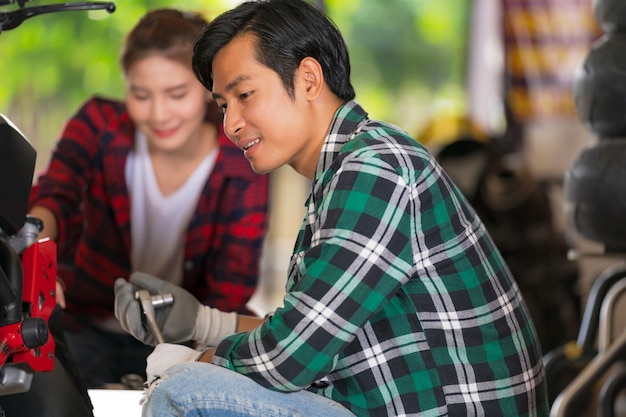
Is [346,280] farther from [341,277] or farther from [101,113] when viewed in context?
[101,113]

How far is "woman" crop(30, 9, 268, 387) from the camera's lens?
6.09 feet

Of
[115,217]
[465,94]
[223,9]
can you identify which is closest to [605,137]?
[115,217]

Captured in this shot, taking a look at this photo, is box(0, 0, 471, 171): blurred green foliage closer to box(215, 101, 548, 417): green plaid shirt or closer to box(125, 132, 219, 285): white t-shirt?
box(125, 132, 219, 285): white t-shirt

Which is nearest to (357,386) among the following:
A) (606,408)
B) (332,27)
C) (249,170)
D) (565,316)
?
(332,27)

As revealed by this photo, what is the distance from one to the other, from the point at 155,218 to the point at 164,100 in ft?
0.87

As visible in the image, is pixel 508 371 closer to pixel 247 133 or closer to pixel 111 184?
pixel 247 133

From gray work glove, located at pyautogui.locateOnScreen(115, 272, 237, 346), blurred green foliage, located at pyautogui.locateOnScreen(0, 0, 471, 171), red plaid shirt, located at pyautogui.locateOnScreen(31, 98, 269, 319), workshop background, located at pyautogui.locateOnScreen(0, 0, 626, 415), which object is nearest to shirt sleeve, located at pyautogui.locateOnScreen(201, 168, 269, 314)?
red plaid shirt, located at pyautogui.locateOnScreen(31, 98, 269, 319)

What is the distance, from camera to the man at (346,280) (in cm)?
111

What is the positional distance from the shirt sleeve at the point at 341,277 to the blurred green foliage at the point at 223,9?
2464 millimetres

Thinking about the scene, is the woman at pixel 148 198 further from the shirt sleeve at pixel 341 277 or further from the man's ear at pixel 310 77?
the shirt sleeve at pixel 341 277

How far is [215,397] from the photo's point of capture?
112 cm

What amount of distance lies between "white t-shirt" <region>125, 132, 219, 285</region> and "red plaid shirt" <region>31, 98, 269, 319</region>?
0.06ft

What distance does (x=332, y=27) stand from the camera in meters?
1.31

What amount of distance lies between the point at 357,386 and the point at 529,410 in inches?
9.3
